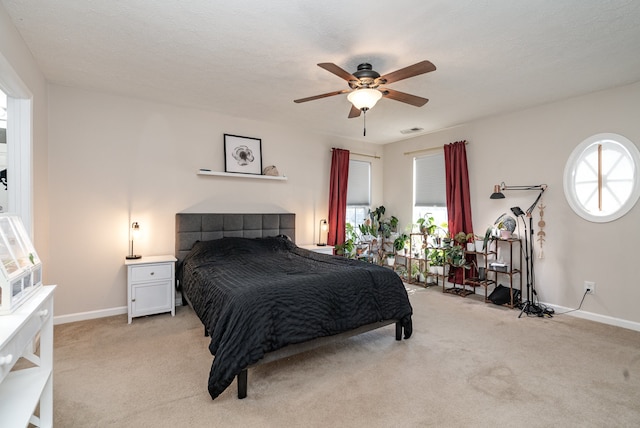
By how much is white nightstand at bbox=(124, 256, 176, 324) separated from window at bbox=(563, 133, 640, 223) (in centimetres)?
494

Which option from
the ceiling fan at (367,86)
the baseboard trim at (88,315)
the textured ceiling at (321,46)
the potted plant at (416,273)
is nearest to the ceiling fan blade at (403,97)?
the ceiling fan at (367,86)

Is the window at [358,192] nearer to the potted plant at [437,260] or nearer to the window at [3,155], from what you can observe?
the potted plant at [437,260]

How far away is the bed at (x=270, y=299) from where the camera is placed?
2217mm

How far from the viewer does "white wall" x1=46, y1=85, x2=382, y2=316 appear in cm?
359

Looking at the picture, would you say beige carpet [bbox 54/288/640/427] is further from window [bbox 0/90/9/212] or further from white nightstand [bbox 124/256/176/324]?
window [bbox 0/90/9/212]

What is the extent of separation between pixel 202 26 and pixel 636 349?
4675 mm

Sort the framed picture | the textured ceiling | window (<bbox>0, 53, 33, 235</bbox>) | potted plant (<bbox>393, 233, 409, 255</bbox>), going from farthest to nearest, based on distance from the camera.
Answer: potted plant (<bbox>393, 233, 409, 255</bbox>) → the framed picture → window (<bbox>0, 53, 33, 235</bbox>) → the textured ceiling

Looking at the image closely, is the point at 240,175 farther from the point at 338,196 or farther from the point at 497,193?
the point at 497,193

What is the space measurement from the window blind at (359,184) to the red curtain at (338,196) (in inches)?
13.8

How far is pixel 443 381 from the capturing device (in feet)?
7.98

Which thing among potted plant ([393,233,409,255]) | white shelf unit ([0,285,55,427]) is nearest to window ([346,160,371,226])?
potted plant ([393,233,409,255])

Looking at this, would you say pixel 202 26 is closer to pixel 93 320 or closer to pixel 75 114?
pixel 75 114

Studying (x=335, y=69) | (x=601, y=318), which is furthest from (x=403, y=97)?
(x=601, y=318)

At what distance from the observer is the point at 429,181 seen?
5.66 metres
